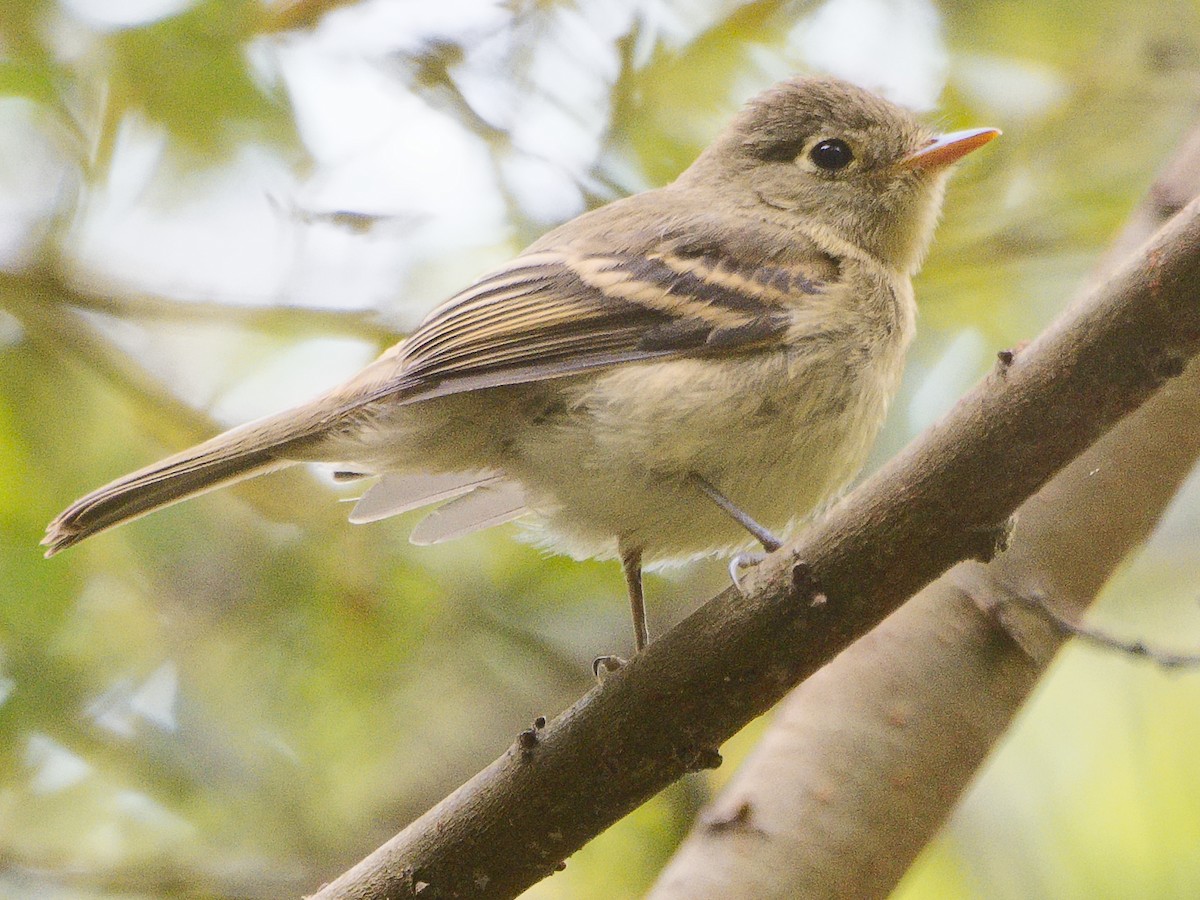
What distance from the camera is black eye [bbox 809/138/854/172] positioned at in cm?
366

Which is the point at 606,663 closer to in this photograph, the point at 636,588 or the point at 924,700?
the point at 636,588

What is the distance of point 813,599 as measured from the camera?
81.6 inches

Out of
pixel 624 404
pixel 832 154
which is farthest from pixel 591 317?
pixel 832 154

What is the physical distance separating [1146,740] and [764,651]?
2.22 m

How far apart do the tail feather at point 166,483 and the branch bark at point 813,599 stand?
1.05 metres

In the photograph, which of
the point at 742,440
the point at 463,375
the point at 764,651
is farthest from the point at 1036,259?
the point at 764,651

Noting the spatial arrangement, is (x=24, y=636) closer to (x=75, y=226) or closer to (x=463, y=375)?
(x=75, y=226)

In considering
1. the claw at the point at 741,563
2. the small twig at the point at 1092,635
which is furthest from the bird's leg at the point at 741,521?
the small twig at the point at 1092,635

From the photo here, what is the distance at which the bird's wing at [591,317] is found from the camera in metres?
2.82

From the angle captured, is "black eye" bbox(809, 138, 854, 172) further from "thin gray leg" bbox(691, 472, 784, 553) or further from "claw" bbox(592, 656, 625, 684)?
"claw" bbox(592, 656, 625, 684)

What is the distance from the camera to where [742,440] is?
272 cm

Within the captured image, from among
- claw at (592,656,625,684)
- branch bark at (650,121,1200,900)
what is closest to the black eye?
branch bark at (650,121,1200,900)

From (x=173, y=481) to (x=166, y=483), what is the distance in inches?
0.6

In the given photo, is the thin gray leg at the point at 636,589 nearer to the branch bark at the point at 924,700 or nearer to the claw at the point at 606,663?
the claw at the point at 606,663
